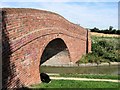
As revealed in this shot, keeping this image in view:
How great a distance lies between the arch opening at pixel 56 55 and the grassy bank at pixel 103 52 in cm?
152

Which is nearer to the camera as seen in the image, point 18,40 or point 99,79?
point 18,40

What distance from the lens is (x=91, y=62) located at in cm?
2866

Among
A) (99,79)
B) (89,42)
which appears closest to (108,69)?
(89,42)

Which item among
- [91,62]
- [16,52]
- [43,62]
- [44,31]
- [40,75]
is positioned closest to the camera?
[16,52]

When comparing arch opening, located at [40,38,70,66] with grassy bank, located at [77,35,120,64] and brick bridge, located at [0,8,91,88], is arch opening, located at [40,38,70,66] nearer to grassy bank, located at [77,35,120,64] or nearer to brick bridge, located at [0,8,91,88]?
grassy bank, located at [77,35,120,64]

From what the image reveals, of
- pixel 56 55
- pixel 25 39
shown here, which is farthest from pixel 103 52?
pixel 25 39

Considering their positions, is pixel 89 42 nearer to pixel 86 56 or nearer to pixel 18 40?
pixel 86 56

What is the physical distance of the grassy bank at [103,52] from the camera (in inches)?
1158

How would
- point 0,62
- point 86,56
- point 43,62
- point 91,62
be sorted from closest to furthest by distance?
point 0,62 → point 43,62 → point 91,62 → point 86,56

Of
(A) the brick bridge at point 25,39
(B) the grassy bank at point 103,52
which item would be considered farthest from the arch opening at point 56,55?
(A) the brick bridge at point 25,39

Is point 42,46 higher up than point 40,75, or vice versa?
point 42,46

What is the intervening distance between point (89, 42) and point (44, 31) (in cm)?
1538

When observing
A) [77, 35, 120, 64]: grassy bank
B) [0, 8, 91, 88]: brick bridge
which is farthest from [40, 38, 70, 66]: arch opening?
[0, 8, 91, 88]: brick bridge

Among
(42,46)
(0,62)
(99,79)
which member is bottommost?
(99,79)
